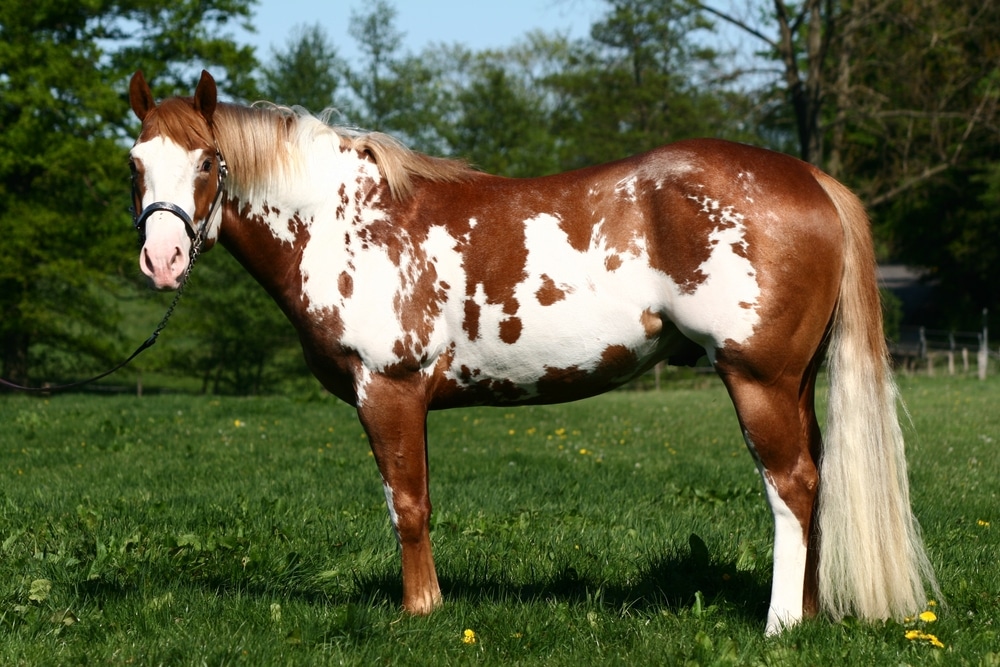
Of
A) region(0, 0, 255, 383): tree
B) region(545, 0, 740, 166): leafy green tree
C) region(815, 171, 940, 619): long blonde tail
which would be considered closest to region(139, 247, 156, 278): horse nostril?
Answer: region(815, 171, 940, 619): long blonde tail

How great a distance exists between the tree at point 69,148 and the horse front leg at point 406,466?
18594 mm

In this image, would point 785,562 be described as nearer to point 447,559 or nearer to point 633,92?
point 447,559

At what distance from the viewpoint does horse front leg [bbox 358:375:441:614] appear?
13.3 ft

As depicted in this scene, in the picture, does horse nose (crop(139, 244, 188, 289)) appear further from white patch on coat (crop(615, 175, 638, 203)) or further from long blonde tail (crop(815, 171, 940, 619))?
long blonde tail (crop(815, 171, 940, 619))

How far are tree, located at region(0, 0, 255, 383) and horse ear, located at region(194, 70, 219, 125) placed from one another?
18.2m

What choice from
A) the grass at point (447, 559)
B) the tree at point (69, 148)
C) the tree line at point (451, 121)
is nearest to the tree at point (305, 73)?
the tree line at point (451, 121)

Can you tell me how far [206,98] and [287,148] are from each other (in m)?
0.40

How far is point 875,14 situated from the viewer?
69.7 ft

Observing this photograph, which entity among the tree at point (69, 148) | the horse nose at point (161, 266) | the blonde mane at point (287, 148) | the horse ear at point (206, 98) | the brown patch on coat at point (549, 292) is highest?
the tree at point (69, 148)

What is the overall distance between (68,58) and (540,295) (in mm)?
21772

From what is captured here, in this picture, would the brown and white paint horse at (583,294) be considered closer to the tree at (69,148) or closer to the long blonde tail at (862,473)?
the long blonde tail at (862,473)

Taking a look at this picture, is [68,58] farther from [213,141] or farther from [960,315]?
[960,315]

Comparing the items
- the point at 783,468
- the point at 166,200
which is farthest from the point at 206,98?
the point at 783,468

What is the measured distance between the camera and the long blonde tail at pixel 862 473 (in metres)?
3.92
